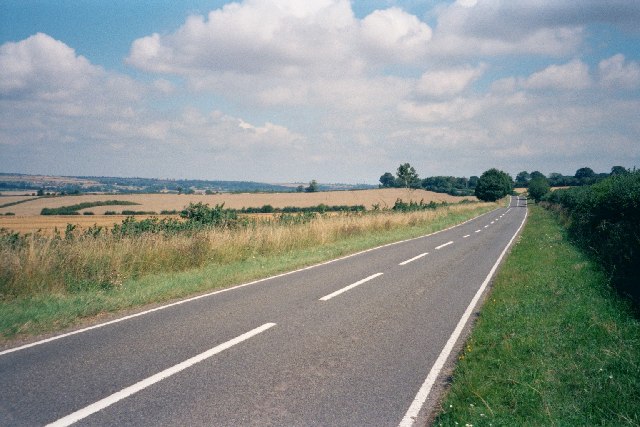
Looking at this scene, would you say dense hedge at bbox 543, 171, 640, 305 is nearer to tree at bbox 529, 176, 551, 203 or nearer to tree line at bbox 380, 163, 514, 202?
tree line at bbox 380, 163, 514, 202

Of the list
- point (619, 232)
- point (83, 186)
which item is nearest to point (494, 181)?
point (619, 232)

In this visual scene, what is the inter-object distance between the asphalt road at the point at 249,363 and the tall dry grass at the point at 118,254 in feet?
10.3

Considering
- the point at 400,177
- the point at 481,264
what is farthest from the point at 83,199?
the point at 481,264

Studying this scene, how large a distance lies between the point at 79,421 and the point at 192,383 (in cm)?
111

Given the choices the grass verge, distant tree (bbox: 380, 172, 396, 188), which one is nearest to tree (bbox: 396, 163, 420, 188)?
the grass verge

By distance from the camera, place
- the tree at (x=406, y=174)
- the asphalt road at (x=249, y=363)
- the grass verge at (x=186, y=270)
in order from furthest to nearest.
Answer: the tree at (x=406, y=174) → the grass verge at (x=186, y=270) → the asphalt road at (x=249, y=363)

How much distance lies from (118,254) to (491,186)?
93616mm

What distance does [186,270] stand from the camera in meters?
11.8

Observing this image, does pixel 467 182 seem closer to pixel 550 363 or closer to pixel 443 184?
pixel 443 184

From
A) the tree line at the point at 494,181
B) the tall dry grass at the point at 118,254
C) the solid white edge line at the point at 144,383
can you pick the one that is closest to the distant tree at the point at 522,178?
the tree line at the point at 494,181

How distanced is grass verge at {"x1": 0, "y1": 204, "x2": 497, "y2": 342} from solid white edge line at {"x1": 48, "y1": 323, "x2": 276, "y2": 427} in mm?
3020

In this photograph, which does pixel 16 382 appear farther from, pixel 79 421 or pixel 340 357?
pixel 340 357

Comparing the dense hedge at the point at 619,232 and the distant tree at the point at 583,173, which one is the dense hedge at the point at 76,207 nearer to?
the dense hedge at the point at 619,232

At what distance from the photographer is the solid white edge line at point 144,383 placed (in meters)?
3.68
